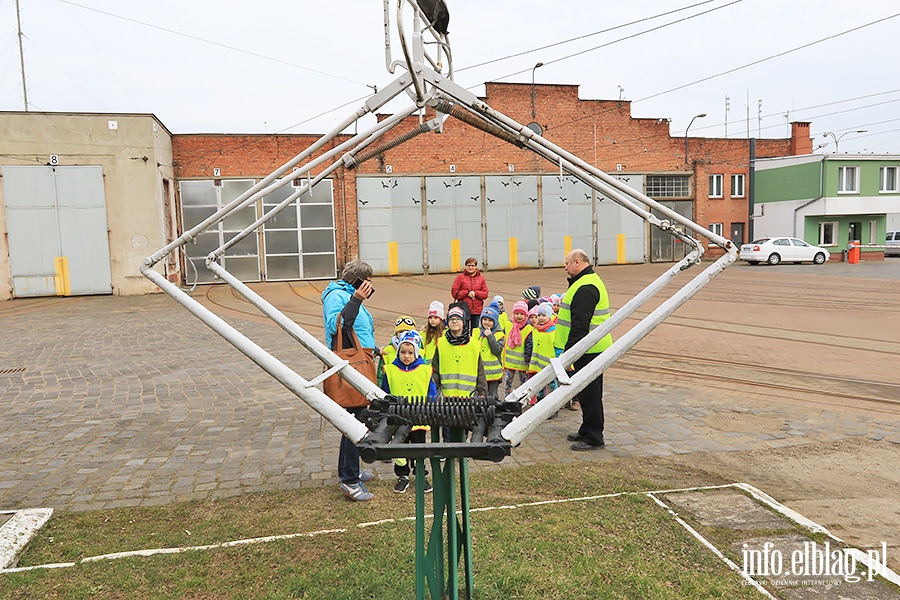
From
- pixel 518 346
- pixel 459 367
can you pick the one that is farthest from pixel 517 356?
pixel 459 367

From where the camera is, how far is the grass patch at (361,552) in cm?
374

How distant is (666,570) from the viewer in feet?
12.7

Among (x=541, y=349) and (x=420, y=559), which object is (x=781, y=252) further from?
(x=420, y=559)

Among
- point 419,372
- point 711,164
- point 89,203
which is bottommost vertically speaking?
point 419,372

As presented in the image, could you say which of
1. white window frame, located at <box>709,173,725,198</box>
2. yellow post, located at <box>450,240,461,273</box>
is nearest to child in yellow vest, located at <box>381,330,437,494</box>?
yellow post, located at <box>450,240,461,273</box>

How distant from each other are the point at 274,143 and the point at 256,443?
80.2ft

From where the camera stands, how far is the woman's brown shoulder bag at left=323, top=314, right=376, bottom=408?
4.94m

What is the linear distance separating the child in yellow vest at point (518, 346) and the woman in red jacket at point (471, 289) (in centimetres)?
207

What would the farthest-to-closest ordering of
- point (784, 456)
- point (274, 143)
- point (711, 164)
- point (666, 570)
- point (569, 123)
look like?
point (711, 164) < point (569, 123) < point (274, 143) < point (784, 456) < point (666, 570)

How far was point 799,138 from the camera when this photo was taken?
41.5 metres

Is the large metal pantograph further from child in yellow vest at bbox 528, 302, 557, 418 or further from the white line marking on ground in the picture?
child in yellow vest at bbox 528, 302, 557, 418

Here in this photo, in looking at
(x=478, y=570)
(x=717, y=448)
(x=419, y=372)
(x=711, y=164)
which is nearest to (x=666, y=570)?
(x=478, y=570)

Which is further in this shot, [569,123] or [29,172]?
[569,123]

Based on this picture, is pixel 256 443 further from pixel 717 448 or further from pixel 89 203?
pixel 89 203
